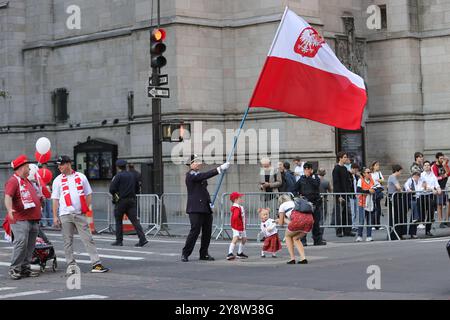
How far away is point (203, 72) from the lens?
2969 cm

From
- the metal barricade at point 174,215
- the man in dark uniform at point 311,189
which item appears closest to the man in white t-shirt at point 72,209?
the man in dark uniform at point 311,189

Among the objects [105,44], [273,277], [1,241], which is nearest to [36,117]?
[105,44]

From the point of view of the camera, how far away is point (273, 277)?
14.1 metres

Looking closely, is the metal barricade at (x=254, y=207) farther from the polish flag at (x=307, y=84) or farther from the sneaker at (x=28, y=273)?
the sneaker at (x=28, y=273)

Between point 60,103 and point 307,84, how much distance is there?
18909 millimetres

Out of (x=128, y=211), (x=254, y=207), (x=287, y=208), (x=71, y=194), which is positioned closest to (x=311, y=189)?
(x=287, y=208)

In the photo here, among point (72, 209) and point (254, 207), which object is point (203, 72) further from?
point (72, 209)

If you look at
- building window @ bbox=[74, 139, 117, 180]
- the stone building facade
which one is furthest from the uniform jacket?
building window @ bbox=[74, 139, 117, 180]

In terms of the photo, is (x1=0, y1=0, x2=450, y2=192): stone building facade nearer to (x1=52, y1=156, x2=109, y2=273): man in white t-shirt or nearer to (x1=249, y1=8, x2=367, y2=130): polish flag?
(x1=249, y1=8, x2=367, y2=130): polish flag

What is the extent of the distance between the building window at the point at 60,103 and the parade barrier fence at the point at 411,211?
15.9 m

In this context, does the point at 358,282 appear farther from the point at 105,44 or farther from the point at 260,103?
the point at 105,44

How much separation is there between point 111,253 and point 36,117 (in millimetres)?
16900

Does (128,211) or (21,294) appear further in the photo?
(128,211)

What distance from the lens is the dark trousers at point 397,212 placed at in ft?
69.7
